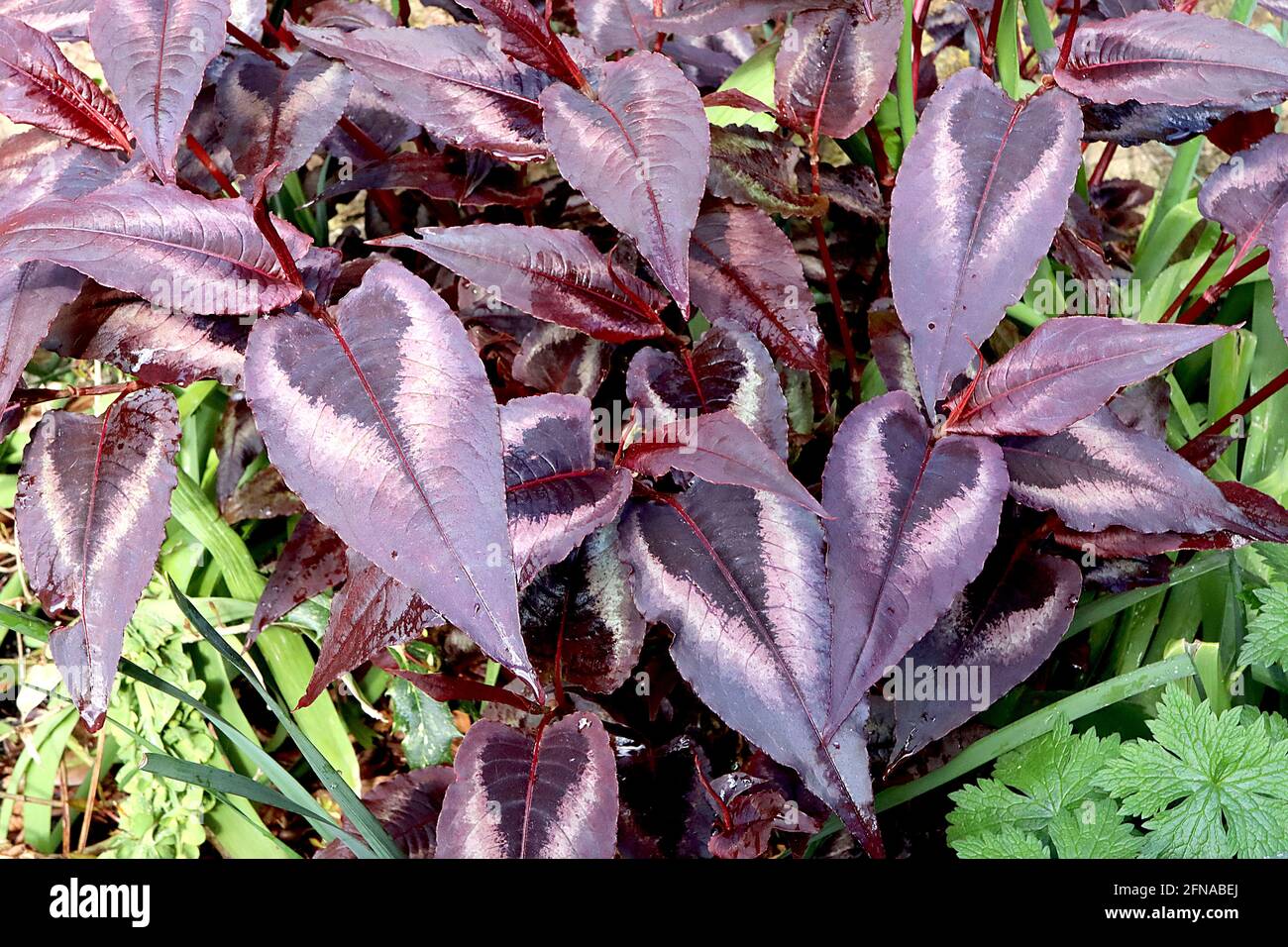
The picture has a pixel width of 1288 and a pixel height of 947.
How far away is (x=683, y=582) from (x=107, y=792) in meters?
1.12

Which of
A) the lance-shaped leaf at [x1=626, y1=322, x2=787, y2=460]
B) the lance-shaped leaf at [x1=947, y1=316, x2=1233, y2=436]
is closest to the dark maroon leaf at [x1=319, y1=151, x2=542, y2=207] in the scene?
the lance-shaped leaf at [x1=626, y1=322, x2=787, y2=460]

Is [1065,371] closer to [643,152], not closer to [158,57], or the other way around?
[643,152]

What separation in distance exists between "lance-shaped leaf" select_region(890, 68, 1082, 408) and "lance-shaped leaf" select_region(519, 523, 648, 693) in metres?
0.35

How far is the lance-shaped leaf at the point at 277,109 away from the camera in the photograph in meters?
1.11

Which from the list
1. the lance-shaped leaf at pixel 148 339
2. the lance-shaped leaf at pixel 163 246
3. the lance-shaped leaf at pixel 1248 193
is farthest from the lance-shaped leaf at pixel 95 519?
the lance-shaped leaf at pixel 1248 193

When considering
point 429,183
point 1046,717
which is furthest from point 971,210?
point 429,183

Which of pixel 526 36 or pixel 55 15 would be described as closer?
pixel 526 36

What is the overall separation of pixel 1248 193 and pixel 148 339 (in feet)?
3.73

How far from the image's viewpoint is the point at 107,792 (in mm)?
1539

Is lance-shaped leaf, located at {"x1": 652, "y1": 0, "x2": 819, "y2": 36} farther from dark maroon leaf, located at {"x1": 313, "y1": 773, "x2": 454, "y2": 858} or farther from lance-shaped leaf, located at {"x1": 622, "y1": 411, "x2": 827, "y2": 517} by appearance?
dark maroon leaf, located at {"x1": 313, "y1": 773, "x2": 454, "y2": 858}

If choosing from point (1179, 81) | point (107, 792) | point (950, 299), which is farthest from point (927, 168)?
point (107, 792)

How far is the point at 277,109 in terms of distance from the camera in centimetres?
115

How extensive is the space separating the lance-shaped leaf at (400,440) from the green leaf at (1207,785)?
0.61 meters
